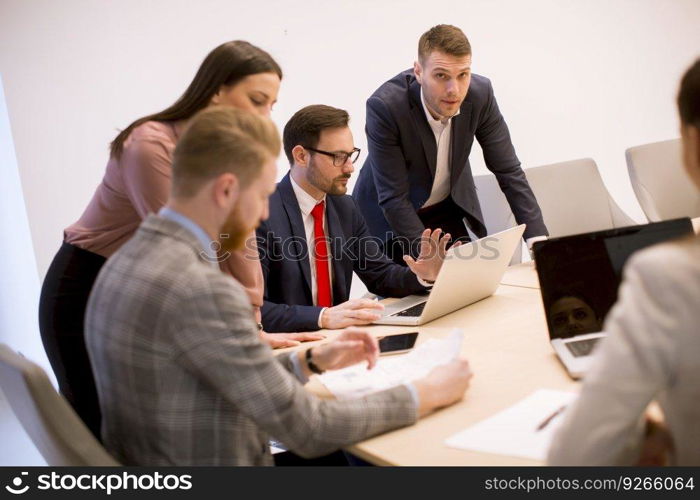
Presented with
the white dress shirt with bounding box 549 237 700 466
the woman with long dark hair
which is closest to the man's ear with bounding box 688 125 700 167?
the white dress shirt with bounding box 549 237 700 466

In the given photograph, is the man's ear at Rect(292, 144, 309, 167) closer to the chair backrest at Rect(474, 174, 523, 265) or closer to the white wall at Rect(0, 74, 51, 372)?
the chair backrest at Rect(474, 174, 523, 265)

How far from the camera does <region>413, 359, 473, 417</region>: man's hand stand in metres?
1.39

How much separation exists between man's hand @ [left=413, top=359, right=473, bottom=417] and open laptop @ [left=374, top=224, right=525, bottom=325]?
1.53 ft

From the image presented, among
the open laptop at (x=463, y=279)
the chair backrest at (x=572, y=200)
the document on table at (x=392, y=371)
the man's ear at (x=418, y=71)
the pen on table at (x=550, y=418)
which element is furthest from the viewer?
the chair backrest at (x=572, y=200)

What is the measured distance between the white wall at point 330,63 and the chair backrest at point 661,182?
1250mm

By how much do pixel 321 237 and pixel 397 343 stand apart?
2.54ft

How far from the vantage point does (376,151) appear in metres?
3.03

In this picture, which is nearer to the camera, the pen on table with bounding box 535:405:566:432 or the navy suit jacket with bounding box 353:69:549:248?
the pen on table with bounding box 535:405:566:432

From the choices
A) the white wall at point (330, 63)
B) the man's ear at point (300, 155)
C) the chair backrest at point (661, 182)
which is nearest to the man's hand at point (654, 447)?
the man's ear at point (300, 155)

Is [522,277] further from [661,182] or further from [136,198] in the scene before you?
[661,182]

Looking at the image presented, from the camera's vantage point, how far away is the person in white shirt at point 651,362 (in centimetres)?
85

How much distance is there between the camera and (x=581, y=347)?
5.24ft

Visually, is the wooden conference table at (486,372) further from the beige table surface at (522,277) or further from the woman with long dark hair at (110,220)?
the woman with long dark hair at (110,220)
